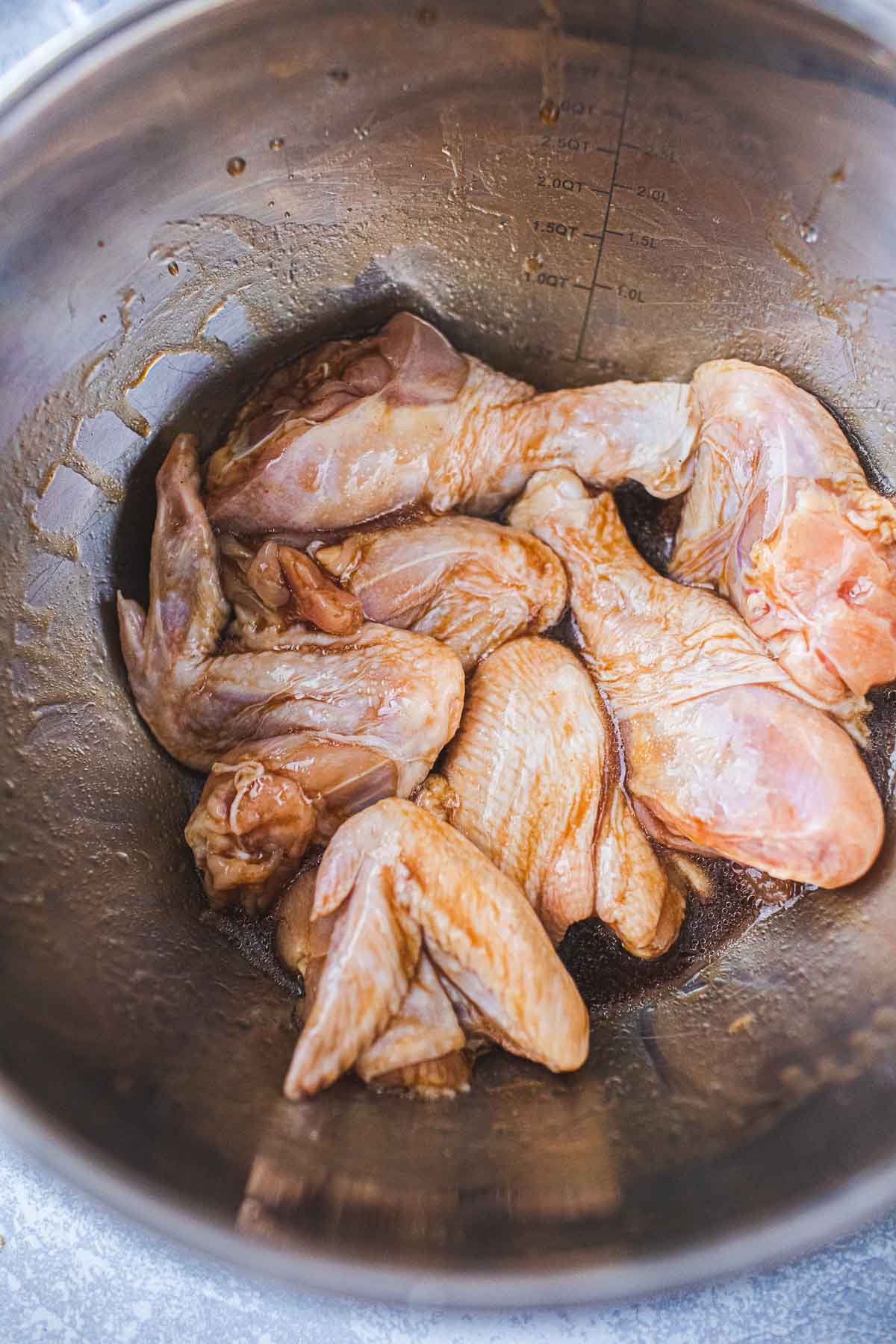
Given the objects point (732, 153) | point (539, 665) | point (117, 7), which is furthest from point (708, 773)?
point (117, 7)

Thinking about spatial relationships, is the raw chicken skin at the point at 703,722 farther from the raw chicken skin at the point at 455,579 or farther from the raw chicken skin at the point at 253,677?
the raw chicken skin at the point at 253,677

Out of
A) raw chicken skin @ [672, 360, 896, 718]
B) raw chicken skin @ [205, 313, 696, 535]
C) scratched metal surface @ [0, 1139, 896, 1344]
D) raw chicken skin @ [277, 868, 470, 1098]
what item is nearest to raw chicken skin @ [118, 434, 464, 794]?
raw chicken skin @ [205, 313, 696, 535]

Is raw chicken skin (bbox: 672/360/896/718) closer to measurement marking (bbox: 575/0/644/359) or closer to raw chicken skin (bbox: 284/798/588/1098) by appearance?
measurement marking (bbox: 575/0/644/359)

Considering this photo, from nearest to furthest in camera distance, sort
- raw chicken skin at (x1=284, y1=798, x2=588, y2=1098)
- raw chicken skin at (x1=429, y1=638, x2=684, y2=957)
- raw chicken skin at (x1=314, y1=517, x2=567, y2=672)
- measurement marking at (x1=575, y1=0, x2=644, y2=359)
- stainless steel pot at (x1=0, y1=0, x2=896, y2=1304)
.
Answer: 1. stainless steel pot at (x1=0, y1=0, x2=896, y2=1304)
2. raw chicken skin at (x1=284, y1=798, x2=588, y2=1098)
3. measurement marking at (x1=575, y1=0, x2=644, y2=359)
4. raw chicken skin at (x1=429, y1=638, x2=684, y2=957)
5. raw chicken skin at (x1=314, y1=517, x2=567, y2=672)

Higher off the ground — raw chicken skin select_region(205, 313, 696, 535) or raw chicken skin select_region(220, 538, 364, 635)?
raw chicken skin select_region(205, 313, 696, 535)

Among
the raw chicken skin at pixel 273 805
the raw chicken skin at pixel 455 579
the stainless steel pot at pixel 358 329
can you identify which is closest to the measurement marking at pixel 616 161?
the stainless steel pot at pixel 358 329

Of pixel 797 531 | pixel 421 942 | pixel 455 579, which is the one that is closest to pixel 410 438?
pixel 455 579

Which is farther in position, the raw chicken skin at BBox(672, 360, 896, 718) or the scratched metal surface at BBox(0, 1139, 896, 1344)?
the raw chicken skin at BBox(672, 360, 896, 718)

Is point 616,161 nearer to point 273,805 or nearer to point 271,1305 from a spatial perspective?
point 273,805
